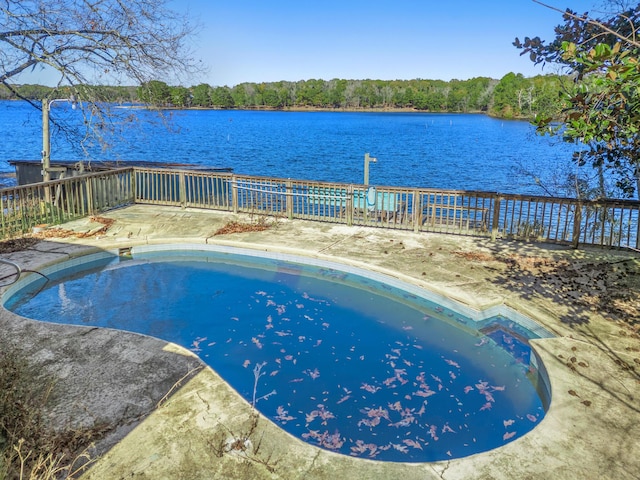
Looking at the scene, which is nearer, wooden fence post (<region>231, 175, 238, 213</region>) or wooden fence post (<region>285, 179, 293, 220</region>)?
wooden fence post (<region>285, 179, 293, 220</region>)

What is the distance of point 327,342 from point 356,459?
3003mm

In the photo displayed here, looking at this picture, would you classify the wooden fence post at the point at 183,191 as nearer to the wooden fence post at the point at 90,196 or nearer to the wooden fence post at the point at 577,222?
the wooden fence post at the point at 90,196

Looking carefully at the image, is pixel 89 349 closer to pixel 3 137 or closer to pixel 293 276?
pixel 293 276

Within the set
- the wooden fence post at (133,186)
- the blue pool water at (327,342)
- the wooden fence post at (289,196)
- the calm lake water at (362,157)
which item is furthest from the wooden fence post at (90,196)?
the calm lake water at (362,157)

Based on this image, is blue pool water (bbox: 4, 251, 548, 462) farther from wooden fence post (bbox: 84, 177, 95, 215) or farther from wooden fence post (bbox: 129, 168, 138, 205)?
wooden fence post (bbox: 129, 168, 138, 205)

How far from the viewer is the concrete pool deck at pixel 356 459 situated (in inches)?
153

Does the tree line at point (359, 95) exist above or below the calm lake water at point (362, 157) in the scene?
above

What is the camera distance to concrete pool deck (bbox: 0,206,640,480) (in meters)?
3.88

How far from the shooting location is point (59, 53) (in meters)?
9.03

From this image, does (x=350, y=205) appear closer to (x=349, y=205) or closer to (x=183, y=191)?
(x=349, y=205)

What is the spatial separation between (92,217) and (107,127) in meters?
3.07

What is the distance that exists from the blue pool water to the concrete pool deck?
0.51 meters

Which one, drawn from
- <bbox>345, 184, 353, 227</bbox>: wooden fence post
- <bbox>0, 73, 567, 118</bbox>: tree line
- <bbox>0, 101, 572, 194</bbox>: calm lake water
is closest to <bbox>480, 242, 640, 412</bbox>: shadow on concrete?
<bbox>345, 184, 353, 227</bbox>: wooden fence post

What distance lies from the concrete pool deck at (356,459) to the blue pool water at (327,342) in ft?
1.67
